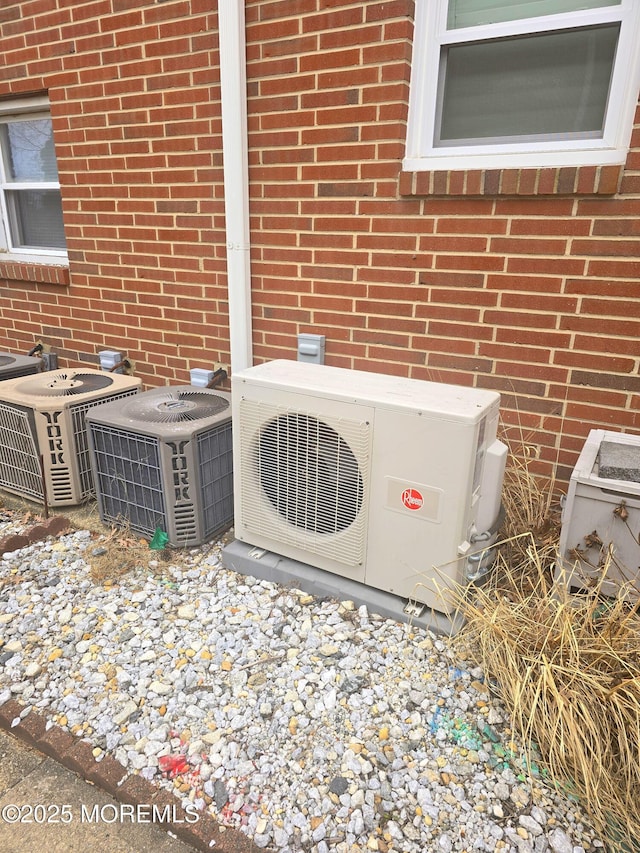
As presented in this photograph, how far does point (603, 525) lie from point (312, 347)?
167 cm

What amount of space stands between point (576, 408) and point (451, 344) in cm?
63

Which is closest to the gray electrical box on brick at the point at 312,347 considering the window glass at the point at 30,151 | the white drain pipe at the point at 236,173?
the white drain pipe at the point at 236,173

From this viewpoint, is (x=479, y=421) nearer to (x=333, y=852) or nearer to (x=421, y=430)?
(x=421, y=430)

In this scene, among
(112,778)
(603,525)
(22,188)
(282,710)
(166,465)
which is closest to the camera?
→ (112,778)

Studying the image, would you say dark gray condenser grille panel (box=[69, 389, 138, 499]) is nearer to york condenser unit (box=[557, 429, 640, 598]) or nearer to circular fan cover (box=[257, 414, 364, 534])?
circular fan cover (box=[257, 414, 364, 534])

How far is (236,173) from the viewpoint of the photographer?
287 centimetres

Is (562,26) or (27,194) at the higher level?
(562,26)

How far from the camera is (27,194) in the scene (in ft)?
13.9

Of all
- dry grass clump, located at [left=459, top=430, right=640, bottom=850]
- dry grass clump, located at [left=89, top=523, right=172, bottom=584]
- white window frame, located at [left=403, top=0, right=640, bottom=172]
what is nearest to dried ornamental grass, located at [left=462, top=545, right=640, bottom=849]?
dry grass clump, located at [left=459, top=430, right=640, bottom=850]

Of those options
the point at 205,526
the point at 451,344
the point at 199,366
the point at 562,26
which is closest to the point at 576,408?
the point at 451,344

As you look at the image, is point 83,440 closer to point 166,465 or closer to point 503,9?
point 166,465

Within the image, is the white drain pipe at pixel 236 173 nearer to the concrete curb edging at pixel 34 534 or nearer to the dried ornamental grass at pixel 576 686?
the concrete curb edging at pixel 34 534

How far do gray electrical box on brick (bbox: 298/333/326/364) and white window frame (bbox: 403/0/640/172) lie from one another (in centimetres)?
94

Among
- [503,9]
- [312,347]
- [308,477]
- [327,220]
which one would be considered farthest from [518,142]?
[308,477]
